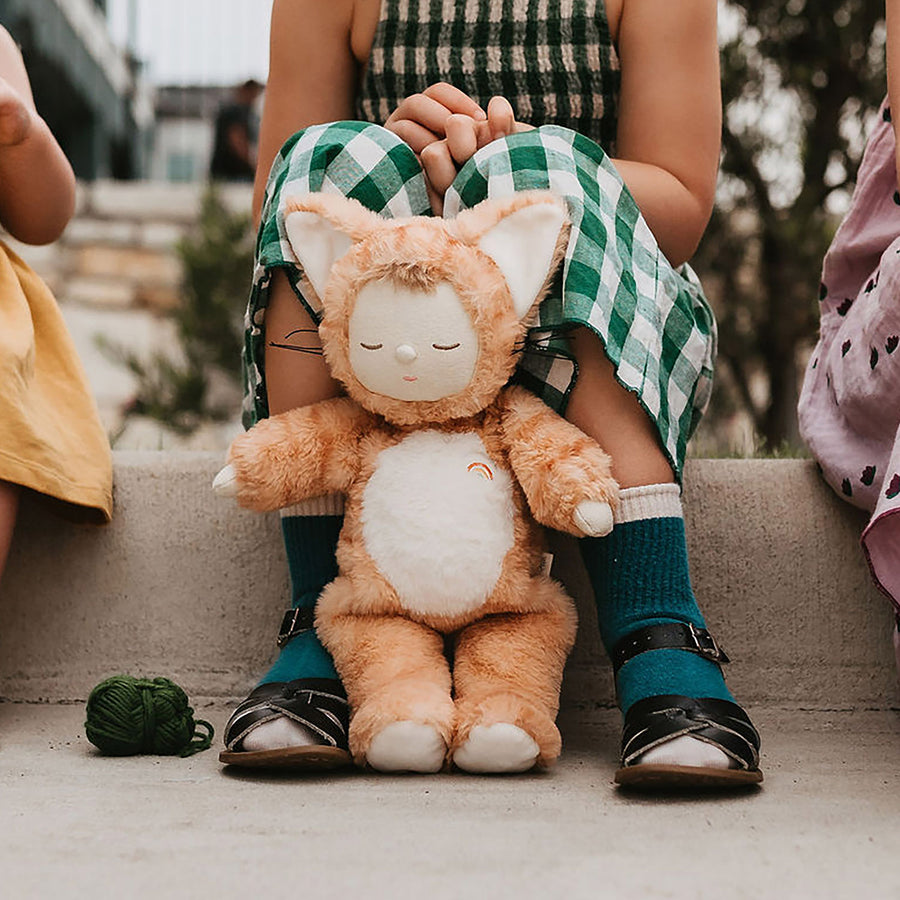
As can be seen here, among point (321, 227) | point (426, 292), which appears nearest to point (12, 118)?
point (321, 227)

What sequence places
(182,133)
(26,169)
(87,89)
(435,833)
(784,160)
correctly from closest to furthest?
(435,833) < (26,169) < (784,160) < (182,133) < (87,89)

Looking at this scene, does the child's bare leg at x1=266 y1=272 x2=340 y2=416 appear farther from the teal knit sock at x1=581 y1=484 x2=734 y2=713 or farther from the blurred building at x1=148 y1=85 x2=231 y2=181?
the blurred building at x1=148 y1=85 x2=231 y2=181

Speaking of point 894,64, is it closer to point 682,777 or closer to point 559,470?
point 559,470

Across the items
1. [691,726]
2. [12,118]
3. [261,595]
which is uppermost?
[12,118]

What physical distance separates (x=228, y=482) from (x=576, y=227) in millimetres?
351

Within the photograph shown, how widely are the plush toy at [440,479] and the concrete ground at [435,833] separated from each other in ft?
0.20

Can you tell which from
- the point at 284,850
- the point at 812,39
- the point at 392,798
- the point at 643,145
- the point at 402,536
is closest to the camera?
the point at 284,850

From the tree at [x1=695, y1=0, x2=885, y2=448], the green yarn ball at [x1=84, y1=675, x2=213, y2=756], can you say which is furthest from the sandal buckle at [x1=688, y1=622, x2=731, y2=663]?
the tree at [x1=695, y1=0, x2=885, y2=448]

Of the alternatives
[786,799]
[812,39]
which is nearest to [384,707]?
[786,799]

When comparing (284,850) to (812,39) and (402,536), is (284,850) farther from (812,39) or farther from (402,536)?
(812,39)

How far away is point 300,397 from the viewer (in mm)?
1010

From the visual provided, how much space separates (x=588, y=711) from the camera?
1.14 m

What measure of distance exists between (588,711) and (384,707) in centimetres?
35

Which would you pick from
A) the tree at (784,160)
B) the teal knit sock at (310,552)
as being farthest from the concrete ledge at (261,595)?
the tree at (784,160)
